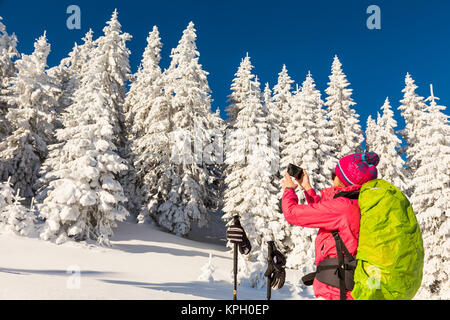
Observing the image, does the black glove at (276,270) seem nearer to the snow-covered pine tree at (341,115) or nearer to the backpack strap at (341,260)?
the backpack strap at (341,260)

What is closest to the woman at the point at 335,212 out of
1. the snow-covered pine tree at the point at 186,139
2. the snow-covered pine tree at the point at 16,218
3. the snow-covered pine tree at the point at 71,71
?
the snow-covered pine tree at the point at 16,218

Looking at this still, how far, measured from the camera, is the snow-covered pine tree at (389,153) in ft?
89.5

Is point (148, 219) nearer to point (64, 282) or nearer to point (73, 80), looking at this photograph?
point (73, 80)

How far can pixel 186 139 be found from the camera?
28750 millimetres

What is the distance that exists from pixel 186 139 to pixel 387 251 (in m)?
27.0

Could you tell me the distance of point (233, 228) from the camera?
15.9ft

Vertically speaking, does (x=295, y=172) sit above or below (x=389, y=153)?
below

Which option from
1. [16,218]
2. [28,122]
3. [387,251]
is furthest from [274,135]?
[387,251]

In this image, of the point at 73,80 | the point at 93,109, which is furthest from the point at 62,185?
the point at 73,80

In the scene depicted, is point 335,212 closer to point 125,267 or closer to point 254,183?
point 125,267

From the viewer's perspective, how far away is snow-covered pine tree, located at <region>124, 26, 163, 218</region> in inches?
1147

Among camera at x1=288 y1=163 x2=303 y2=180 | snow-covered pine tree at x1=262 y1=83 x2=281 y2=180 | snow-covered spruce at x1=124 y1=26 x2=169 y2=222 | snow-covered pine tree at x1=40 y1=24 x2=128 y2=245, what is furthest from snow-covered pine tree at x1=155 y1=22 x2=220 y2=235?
camera at x1=288 y1=163 x2=303 y2=180

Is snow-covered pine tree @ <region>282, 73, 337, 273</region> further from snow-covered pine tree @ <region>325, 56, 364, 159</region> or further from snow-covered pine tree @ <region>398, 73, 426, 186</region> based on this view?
snow-covered pine tree @ <region>398, 73, 426, 186</region>
